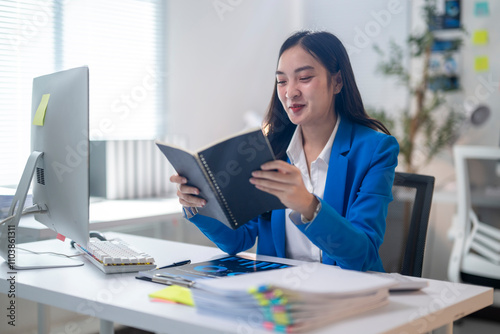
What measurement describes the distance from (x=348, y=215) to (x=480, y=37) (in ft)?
8.26

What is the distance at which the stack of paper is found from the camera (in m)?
0.89

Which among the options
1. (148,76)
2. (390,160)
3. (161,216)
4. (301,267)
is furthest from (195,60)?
(301,267)

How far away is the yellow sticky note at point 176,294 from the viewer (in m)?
1.04

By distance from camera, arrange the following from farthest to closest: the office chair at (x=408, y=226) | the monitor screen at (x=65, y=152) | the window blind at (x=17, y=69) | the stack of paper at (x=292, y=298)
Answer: the window blind at (x=17, y=69)
the office chair at (x=408, y=226)
the monitor screen at (x=65, y=152)
the stack of paper at (x=292, y=298)

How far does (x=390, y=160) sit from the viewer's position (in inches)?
56.4

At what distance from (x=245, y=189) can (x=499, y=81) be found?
2.74 m

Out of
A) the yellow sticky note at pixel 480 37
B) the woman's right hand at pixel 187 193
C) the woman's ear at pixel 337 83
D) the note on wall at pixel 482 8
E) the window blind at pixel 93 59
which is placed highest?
the note on wall at pixel 482 8

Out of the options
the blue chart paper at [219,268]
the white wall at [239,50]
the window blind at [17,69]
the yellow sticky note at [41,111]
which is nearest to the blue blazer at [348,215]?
the blue chart paper at [219,268]

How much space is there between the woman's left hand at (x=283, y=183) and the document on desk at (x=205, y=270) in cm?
21

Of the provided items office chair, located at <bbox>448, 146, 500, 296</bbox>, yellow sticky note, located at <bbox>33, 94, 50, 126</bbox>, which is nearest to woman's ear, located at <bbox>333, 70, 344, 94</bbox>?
yellow sticky note, located at <bbox>33, 94, 50, 126</bbox>

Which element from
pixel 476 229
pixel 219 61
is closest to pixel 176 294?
pixel 476 229

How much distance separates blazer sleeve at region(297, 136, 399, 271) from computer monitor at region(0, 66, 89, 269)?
535mm

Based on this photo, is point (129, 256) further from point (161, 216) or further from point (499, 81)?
point (499, 81)

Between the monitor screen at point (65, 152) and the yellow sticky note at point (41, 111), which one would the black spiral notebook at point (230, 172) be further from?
the yellow sticky note at point (41, 111)
